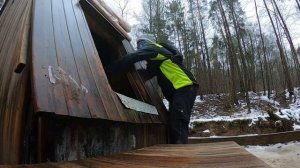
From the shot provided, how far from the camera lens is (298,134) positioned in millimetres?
8141

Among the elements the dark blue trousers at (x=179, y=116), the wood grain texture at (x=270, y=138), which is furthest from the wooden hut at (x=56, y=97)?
the wood grain texture at (x=270, y=138)

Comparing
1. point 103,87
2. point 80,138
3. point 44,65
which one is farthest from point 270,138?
point 44,65

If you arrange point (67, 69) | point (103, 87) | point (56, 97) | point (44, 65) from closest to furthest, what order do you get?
1. point (56, 97)
2. point (44, 65)
3. point (67, 69)
4. point (103, 87)

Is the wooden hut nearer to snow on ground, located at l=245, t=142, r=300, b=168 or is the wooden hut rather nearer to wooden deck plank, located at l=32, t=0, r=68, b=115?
wooden deck plank, located at l=32, t=0, r=68, b=115

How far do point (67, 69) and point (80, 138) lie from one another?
533 millimetres

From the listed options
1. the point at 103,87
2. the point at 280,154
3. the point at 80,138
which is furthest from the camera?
the point at 280,154

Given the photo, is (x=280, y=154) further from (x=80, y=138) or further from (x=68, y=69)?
(x=68, y=69)

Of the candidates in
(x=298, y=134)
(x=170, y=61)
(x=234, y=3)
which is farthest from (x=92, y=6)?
(x=234, y=3)

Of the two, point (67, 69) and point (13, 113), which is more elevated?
point (67, 69)

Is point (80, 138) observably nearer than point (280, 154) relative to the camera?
Yes

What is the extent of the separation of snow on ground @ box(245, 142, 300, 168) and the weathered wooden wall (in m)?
3.74

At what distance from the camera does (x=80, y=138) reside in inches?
88.7

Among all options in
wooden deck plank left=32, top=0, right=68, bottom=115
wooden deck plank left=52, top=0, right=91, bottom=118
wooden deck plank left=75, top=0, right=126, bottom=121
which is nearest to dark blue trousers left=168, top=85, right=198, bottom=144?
wooden deck plank left=75, top=0, right=126, bottom=121

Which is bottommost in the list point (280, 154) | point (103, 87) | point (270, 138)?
Answer: point (280, 154)
